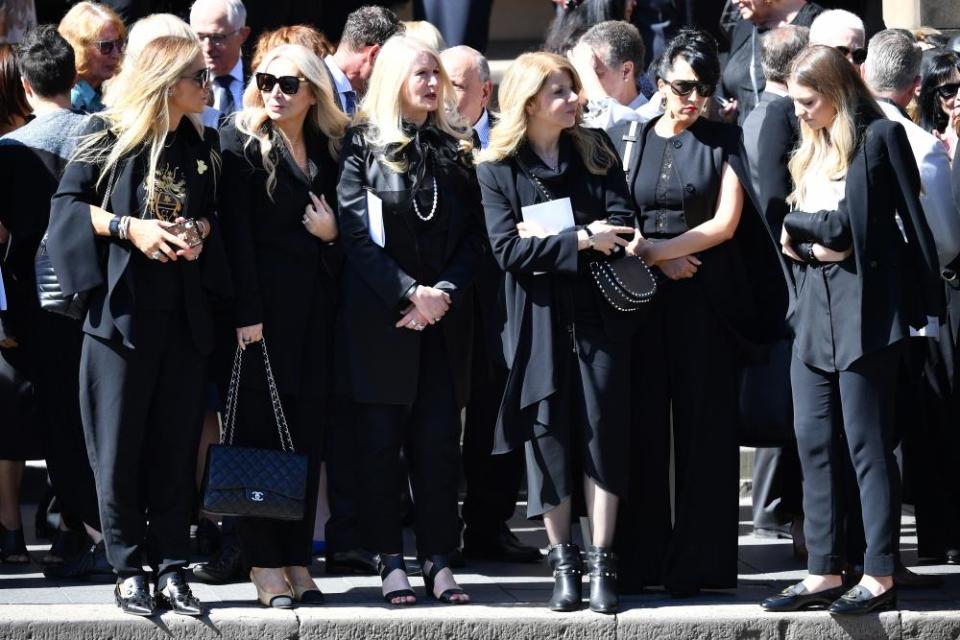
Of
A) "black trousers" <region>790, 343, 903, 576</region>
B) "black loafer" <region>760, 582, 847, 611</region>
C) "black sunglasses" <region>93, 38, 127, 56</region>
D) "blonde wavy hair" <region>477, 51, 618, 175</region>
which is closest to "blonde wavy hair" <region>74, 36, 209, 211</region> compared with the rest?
"blonde wavy hair" <region>477, 51, 618, 175</region>

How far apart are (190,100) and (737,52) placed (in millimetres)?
3410

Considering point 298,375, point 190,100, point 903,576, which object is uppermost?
point 190,100

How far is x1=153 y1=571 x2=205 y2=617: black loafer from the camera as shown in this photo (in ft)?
19.6

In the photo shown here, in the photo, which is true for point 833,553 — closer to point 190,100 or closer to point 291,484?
point 291,484

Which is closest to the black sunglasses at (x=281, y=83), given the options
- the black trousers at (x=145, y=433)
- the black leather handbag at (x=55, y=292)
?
the black leather handbag at (x=55, y=292)

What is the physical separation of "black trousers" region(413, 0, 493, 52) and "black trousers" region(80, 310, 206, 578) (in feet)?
12.0

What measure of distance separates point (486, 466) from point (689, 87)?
73.6 inches

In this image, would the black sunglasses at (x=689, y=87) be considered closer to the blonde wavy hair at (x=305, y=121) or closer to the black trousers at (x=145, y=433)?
the blonde wavy hair at (x=305, y=121)

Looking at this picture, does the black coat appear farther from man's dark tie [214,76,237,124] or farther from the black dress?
man's dark tie [214,76,237,124]

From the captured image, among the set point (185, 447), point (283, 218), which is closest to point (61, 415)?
point (185, 447)

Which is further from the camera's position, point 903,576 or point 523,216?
point 903,576

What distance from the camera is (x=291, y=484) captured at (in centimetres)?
603

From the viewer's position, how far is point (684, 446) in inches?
255

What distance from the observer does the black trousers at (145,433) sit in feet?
19.4
